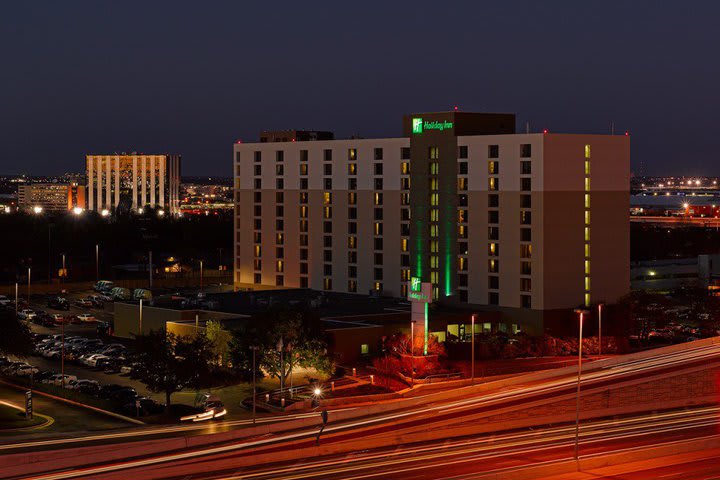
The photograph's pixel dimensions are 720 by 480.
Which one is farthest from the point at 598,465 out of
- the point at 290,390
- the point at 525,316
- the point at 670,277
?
the point at 670,277

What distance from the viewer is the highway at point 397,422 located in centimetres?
3928

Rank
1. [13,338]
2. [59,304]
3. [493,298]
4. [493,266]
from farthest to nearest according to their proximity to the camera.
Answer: [59,304]
[493,266]
[493,298]
[13,338]

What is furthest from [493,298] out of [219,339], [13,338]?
[13,338]

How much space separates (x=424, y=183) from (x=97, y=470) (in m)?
51.1

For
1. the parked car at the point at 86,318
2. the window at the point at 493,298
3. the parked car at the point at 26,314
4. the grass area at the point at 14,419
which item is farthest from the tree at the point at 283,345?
the parked car at the point at 26,314

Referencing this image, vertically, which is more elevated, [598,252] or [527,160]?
[527,160]

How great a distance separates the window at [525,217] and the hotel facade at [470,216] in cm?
7

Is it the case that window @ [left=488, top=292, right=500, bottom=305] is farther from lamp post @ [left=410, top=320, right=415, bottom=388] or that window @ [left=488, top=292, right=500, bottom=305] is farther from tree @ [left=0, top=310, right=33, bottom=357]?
tree @ [left=0, top=310, right=33, bottom=357]

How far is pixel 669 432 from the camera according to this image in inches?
1984

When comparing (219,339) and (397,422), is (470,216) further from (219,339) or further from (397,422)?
(397,422)

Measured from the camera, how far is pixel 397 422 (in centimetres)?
4925

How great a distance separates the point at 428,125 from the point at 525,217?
431 inches

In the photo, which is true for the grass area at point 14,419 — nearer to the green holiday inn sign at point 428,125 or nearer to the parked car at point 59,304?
the green holiday inn sign at point 428,125

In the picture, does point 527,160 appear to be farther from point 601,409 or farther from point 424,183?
point 601,409
